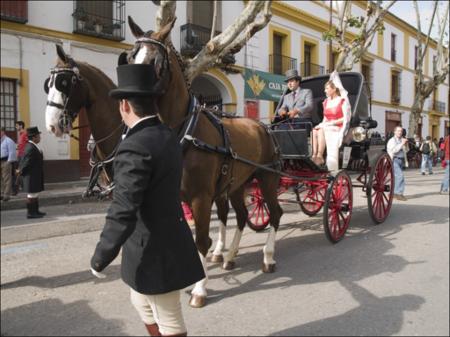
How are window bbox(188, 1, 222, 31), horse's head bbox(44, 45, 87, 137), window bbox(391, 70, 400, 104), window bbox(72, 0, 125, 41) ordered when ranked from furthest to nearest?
1. window bbox(391, 70, 400, 104)
2. window bbox(188, 1, 222, 31)
3. window bbox(72, 0, 125, 41)
4. horse's head bbox(44, 45, 87, 137)

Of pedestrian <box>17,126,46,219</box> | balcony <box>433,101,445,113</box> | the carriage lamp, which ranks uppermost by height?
balcony <box>433,101,445,113</box>

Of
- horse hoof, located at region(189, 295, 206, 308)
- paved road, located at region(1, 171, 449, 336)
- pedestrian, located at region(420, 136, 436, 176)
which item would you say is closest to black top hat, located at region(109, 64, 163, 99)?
paved road, located at region(1, 171, 449, 336)

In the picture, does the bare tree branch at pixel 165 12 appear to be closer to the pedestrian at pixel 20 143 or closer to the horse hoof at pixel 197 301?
the horse hoof at pixel 197 301

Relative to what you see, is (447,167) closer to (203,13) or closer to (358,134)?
(358,134)

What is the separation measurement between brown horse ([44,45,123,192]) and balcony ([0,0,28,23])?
8532 mm

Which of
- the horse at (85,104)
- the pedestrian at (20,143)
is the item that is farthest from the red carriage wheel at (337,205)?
the pedestrian at (20,143)

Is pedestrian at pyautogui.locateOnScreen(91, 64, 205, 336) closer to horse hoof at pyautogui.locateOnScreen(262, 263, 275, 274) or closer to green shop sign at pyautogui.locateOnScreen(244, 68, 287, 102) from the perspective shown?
horse hoof at pyautogui.locateOnScreen(262, 263, 275, 274)

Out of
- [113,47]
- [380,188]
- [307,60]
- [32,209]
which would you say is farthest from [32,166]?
[307,60]

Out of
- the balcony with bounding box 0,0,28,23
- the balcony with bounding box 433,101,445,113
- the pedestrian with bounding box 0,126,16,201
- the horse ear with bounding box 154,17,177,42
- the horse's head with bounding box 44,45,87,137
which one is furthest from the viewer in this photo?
the balcony with bounding box 433,101,445,113

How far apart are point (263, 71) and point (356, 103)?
11942mm

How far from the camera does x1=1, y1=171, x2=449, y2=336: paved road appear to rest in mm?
3277

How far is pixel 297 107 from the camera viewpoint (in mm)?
5953

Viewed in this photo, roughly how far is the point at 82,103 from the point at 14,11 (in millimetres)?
9052

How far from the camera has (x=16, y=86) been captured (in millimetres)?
11133
